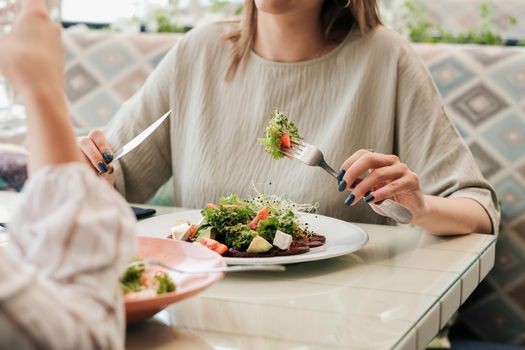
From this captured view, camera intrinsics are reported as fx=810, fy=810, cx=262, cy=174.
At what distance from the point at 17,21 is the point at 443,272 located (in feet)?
2.42

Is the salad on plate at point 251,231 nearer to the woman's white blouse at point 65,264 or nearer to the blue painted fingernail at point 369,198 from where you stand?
the blue painted fingernail at point 369,198

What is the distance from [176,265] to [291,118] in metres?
0.84

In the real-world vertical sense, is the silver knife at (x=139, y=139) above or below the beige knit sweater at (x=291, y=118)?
above

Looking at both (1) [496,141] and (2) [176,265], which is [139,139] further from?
(1) [496,141]

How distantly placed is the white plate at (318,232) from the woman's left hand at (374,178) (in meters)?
0.06

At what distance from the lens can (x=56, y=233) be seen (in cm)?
60

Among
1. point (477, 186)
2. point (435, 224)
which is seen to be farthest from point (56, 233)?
point (477, 186)

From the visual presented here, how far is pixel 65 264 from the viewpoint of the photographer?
0.60m

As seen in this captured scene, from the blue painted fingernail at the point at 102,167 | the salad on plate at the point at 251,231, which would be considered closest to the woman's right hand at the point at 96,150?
the blue painted fingernail at the point at 102,167

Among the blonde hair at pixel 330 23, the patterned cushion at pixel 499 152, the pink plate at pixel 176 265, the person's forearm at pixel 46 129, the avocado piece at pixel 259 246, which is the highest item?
the person's forearm at pixel 46 129

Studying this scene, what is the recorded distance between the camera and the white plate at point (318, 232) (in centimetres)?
113

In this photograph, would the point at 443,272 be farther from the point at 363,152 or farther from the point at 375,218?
the point at 375,218

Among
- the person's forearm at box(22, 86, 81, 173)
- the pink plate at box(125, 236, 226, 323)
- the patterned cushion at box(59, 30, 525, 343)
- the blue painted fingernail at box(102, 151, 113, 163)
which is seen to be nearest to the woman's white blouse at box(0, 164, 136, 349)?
the person's forearm at box(22, 86, 81, 173)

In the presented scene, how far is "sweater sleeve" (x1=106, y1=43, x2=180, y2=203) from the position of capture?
188 cm
